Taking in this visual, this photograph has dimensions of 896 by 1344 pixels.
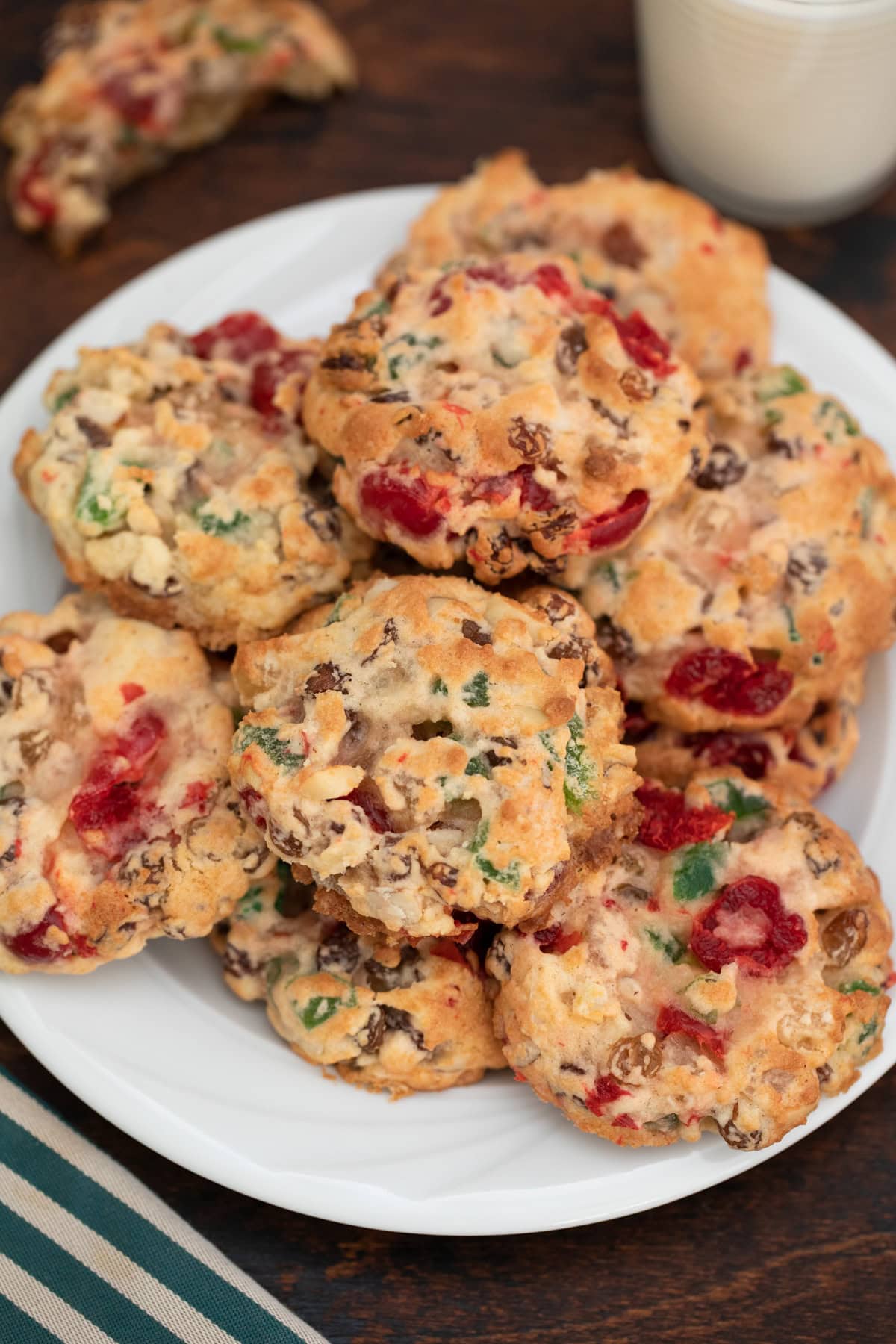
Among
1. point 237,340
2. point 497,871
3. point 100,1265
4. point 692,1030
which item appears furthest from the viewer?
point 237,340

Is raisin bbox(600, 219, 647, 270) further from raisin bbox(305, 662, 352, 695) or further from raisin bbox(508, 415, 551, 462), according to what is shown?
raisin bbox(305, 662, 352, 695)

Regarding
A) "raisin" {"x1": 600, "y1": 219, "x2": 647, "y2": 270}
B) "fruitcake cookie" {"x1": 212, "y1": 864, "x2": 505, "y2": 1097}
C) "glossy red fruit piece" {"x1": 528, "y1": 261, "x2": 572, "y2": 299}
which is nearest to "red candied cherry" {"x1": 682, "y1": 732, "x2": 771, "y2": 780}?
"fruitcake cookie" {"x1": 212, "y1": 864, "x2": 505, "y2": 1097}

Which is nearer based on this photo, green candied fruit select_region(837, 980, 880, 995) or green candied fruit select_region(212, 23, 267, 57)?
green candied fruit select_region(837, 980, 880, 995)

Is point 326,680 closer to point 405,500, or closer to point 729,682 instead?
point 405,500

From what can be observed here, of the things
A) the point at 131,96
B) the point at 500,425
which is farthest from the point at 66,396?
the point at 131,96

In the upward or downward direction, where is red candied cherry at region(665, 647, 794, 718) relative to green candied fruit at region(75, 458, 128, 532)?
downward

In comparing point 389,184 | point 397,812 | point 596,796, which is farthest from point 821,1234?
point 389,184

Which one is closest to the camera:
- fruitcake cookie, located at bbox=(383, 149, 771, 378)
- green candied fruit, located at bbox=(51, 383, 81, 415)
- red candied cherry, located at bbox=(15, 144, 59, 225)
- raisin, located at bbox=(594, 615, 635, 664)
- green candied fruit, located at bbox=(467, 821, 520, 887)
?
green candied fruit, located at bbox=(467, 821, 520, 887)
